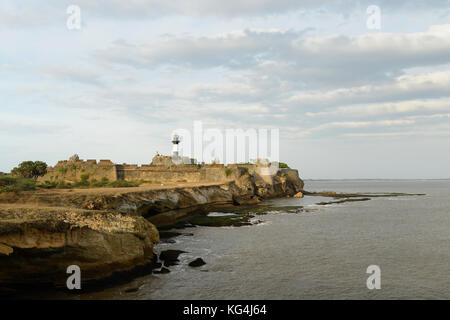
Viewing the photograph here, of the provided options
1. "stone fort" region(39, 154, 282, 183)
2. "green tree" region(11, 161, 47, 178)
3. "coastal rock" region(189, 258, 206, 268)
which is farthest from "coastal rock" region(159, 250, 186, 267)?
"stone fort" region(39, 154, 282, 183)

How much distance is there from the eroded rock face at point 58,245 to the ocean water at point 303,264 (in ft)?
4.29

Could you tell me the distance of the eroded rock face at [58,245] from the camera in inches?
478

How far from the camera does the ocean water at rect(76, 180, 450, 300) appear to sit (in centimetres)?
1311

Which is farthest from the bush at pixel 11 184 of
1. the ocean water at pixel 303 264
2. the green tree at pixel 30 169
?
the green tree at pixel 30 169

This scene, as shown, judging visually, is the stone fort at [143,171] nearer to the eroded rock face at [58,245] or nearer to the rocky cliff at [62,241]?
the rocky cliff at [62,241]

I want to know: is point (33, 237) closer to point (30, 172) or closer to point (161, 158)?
point (30, 172)

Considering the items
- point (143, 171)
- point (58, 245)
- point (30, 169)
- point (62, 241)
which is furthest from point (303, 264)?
point (143, 171)

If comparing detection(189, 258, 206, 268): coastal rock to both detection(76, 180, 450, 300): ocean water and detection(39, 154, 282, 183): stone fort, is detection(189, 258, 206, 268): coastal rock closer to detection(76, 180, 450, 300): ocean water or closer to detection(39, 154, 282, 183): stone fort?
detection(76, 180, 450, 300): ocean water

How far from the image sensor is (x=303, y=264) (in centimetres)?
1712

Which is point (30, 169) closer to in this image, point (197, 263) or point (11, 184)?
point (11, 184)

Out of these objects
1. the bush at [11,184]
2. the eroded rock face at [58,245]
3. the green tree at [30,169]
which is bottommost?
the eroded rock face at [58,245]

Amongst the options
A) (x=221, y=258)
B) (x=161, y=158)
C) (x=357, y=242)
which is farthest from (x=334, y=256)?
(x=161, y=158)

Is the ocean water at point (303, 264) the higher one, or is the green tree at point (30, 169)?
the green tree at point (30, 169)

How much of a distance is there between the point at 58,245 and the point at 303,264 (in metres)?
11.8
